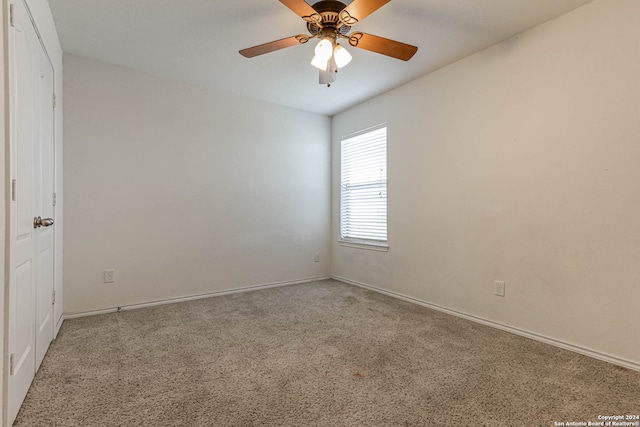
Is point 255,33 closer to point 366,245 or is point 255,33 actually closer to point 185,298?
point 366,245

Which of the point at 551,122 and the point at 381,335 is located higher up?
the point at 551,122

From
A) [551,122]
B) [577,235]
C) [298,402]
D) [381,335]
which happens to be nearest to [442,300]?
[381,335]

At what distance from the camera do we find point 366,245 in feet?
12.9

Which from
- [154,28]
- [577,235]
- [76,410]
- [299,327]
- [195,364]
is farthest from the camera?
[299,327]

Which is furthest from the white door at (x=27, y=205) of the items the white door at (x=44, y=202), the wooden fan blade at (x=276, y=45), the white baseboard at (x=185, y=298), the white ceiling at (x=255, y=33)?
the wooden fan blade at (x=276, y=45)

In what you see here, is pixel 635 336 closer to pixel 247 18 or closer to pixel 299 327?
pixel 299 327

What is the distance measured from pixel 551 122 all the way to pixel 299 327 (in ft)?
8.17

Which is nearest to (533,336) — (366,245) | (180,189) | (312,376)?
(312,376)

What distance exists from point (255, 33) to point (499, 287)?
285 cm

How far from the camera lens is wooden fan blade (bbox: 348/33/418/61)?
2037 mm

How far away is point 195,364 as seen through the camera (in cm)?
198

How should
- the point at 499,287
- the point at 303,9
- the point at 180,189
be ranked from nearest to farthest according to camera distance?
the point at 303,9 → the point at 499,287 → the point at 180,189

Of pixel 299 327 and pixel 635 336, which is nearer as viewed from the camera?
pixel 635 336

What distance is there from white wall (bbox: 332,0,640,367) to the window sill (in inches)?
11.2
